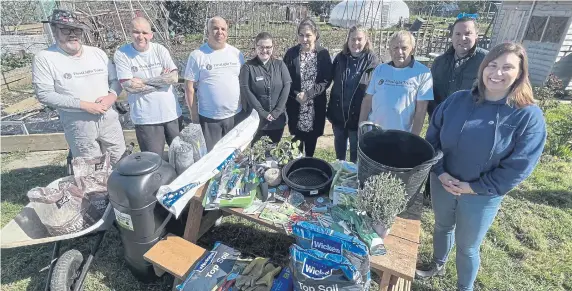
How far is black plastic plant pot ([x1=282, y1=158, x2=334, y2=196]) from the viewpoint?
2.02 metres

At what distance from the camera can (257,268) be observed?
6.49 ft

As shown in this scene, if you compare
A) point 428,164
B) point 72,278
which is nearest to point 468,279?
point 428,164

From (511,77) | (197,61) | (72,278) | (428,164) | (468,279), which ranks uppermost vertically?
(511,77)

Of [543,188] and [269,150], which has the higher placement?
[269,150]

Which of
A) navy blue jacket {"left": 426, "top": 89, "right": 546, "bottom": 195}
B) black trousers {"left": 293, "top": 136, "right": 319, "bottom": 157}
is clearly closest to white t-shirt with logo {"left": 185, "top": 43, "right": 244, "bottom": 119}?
black trousers {"left": 293, "top": 136, "right": 319, "bottom": 157}

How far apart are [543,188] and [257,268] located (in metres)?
3.78

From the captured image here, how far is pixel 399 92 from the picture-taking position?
255 centimetres

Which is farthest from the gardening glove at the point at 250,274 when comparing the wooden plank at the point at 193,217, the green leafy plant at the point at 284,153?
the green leafy plant at the point at 284,153

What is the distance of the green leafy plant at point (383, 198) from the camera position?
60.2 inches

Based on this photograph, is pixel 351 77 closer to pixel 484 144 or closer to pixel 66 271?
pixel 484 144

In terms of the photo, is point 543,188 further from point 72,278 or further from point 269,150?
point 72,278

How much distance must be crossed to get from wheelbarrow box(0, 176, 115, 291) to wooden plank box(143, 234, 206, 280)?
0.44m

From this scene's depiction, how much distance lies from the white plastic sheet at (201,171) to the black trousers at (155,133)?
33.4 inches

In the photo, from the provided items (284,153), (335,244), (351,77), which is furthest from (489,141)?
(351,77)
